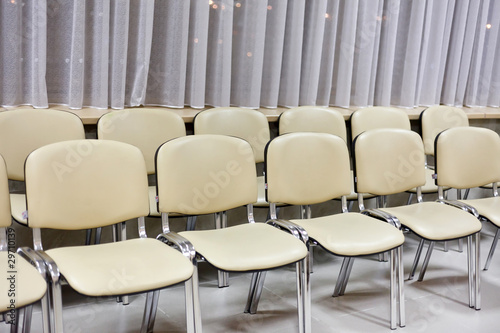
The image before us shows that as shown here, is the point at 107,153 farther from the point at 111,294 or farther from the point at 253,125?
the point at 253,125

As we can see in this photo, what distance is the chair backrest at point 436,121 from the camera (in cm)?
468

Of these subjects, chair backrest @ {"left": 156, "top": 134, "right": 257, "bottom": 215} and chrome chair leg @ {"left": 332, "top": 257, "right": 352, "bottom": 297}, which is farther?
chrome chair leg @ {"left": 332, "top": 257, "right": 352, "bottom": 297}

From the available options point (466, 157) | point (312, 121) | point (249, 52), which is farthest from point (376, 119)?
point (249, 52)

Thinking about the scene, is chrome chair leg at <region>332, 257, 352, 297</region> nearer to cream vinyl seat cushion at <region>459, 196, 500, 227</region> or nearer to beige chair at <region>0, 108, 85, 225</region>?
cream vinyl seat cushion at <region>459, 196, 500, 227</region>

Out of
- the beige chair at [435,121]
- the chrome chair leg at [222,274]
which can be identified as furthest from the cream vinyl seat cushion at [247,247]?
the beige chair at [435,121]

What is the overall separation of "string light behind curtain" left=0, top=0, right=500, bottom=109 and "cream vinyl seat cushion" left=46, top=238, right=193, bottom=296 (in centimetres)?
131

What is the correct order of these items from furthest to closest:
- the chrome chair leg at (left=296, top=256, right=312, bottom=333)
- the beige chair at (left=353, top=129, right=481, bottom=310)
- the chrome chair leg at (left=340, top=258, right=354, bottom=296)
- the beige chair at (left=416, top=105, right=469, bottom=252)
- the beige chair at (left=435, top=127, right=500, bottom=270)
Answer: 1. the beige chair at (left=416, top=105, right=469, bottom=252)
2. the beige chair at (left=435, top=127, right=500, bottom=270)
3. the chrome chair leg at (left=340, top=258, right=354, bottom=296)
4. the beige chair at (left=353, top=129, right=481, bottom=310)
5. the chrome chair leg at (left=296, top=256, right=312, bottom=333)

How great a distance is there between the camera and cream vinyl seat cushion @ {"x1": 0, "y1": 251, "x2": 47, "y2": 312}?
212 cm

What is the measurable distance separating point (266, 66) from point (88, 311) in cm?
211

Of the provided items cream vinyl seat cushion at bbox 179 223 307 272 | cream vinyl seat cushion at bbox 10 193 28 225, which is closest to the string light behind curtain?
cream vinyl seat cushion at bbox 10 193 28 225

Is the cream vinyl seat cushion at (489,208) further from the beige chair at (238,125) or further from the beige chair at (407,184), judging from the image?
the beige chair at (238,125)

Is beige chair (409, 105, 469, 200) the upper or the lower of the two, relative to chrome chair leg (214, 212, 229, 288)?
upper

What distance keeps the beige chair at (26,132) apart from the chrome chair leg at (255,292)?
3.99ft

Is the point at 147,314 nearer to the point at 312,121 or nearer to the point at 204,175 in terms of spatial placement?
the point at 204,175
